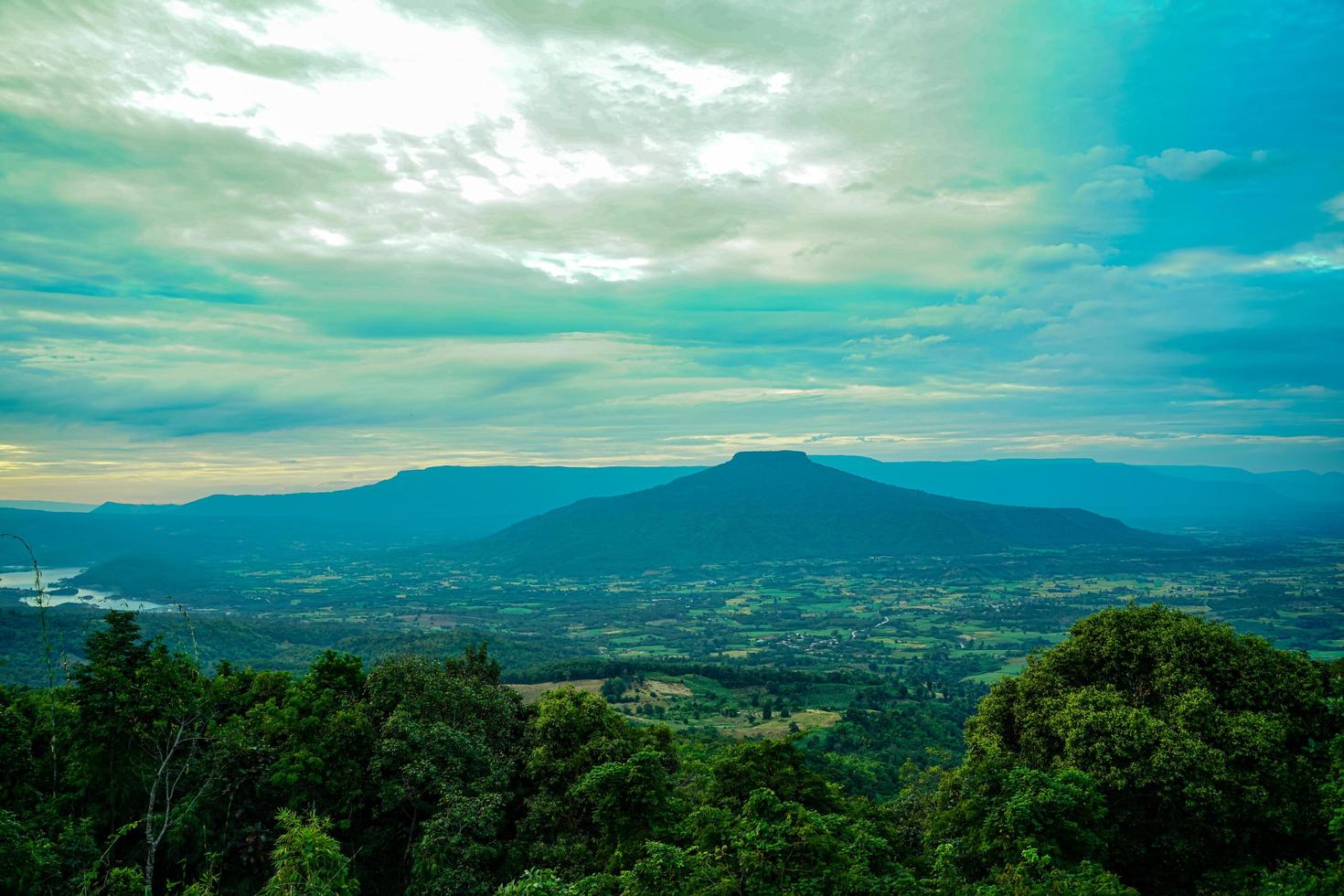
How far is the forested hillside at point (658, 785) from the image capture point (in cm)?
2353

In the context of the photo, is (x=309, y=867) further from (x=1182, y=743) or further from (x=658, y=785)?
(x=1182, y=743)

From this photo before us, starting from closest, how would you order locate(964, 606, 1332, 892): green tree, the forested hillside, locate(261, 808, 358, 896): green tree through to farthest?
locate(261, 808, 358, 896): green tree → the forested hillside → locate(964, 606, 1332, 892): green tree

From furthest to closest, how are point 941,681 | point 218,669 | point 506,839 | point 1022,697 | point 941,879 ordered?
point 941,681 → point 218,669 → point 1022,697 → point 506,839 → point 941,879

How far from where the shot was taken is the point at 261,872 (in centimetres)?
2634

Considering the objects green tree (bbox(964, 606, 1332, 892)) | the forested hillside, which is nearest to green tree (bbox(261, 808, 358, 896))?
the forested hillside

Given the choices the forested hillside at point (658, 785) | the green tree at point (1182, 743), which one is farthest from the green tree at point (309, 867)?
the green tree at point (1182, 743)

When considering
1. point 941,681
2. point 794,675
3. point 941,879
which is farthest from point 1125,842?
point 941,681

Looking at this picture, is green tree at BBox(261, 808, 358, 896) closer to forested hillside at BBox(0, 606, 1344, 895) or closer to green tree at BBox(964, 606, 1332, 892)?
forested hillside at BBox(0, 606, 1344, 895)

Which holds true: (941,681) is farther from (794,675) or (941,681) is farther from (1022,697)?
(1022,697)

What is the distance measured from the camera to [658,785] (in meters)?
27.6

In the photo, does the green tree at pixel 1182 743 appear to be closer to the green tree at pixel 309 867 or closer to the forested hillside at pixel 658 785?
the forested hillside at pixel 658 785

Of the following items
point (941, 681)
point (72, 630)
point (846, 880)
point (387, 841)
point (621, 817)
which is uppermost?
point (846, 880)

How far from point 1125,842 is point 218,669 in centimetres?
4152

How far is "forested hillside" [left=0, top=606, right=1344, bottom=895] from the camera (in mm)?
23531
